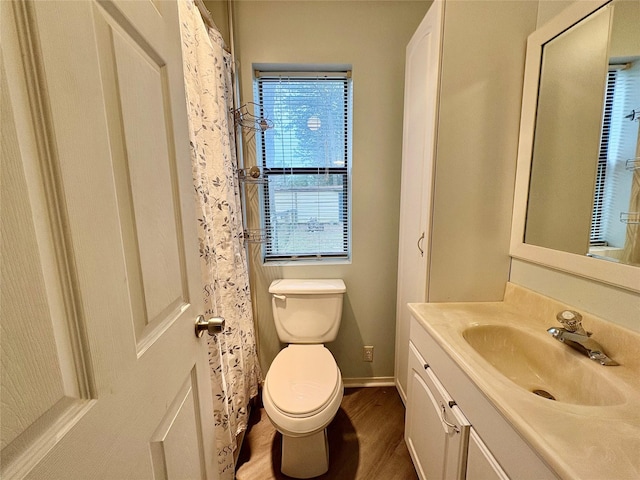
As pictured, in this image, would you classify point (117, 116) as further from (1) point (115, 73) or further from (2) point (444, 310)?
(2) point (444, 310)

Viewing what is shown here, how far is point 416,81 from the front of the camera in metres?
1.35

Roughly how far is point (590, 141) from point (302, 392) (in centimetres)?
148

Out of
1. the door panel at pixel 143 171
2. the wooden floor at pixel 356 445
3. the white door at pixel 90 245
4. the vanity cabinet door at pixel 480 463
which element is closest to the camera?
the white door at pixel 90 245

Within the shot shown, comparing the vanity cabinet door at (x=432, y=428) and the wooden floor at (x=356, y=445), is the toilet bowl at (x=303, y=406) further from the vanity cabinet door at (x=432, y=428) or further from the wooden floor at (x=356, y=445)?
the vanity cabinet door at (x=432, y=428)

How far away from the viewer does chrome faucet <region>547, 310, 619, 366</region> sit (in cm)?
79

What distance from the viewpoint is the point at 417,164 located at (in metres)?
1.34

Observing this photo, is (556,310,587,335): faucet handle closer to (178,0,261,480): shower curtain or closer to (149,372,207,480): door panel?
(149,372,207,480): door panel

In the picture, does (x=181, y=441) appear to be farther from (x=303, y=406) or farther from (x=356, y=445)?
(x=356, y=445)

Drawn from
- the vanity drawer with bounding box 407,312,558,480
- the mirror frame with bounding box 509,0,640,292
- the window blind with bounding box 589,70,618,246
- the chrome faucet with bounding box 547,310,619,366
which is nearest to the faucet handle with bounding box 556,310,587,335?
the chrome faucet with bounding box 547,310,619,366

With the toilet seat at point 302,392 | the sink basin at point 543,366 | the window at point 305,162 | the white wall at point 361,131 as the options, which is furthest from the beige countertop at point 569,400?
the window at point 305,162

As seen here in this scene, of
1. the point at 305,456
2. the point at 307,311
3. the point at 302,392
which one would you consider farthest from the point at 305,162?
the point at 305,456

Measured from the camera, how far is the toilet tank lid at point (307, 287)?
159 cm

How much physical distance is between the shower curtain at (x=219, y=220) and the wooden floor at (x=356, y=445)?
0.52 ft

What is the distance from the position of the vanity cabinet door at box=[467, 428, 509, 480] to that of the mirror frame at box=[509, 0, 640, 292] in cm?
62
